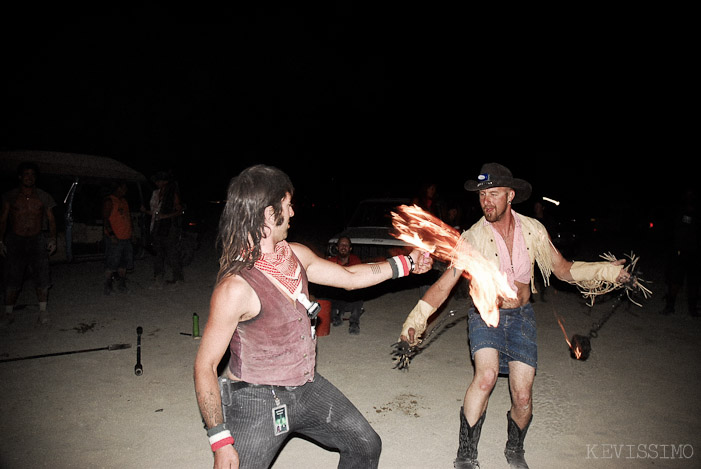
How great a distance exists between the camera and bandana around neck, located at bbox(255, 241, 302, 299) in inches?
100

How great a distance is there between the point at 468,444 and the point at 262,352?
2167 mm

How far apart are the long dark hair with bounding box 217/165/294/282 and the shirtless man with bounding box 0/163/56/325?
627 centimetres

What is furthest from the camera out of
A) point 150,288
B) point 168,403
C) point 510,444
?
point 150,288

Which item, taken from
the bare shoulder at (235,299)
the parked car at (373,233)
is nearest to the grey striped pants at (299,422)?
the bare shoulder at (235,299)

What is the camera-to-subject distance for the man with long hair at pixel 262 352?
2.30m

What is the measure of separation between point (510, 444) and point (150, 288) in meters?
8.89

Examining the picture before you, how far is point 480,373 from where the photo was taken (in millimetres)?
3592

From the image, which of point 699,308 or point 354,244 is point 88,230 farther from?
point 699,308

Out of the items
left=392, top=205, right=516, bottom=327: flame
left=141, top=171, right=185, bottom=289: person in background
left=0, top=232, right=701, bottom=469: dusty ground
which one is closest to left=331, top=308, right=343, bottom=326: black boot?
left=0, top=232, right=701, bottom=469: dusty ground

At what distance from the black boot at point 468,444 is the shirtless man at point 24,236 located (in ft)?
22.6

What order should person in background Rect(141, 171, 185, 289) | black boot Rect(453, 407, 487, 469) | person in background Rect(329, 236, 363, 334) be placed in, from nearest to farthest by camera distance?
black boot Rect(453, 407, 487, 469)
person in background Rect(329, 236, 363, 334)
person in background Rect(141, 171, 185, 289)

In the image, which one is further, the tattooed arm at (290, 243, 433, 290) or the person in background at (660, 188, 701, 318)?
the person in background at (660, 188, 701, 318)

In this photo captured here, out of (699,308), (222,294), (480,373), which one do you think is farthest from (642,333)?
(222,294)

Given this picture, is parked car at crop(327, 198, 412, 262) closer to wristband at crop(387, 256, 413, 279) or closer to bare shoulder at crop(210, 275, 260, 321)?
wristband at crop(387, 256, 413, 279)
